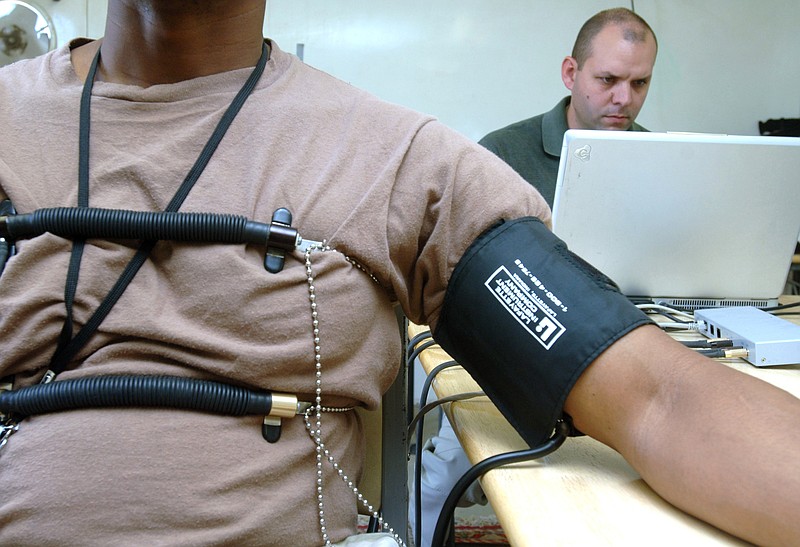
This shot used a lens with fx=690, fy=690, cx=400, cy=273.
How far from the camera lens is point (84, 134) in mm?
738

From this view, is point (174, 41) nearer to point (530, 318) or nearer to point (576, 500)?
point (530, 318)

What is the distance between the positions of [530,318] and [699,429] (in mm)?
188

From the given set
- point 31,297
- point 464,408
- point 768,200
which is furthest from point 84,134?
point 768,200

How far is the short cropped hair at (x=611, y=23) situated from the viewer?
2271 mm

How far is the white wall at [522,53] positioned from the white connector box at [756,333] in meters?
1.83

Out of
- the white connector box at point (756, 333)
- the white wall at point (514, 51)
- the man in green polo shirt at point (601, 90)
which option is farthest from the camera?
Result: the white wall at point (514, 51)

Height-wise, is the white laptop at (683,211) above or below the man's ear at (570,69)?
below

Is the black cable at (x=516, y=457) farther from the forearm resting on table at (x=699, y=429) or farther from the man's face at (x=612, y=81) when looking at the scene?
the man's face at (x=612, y=81)

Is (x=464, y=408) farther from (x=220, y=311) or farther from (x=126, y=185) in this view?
(x=126, y=185)

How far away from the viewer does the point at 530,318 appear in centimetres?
70

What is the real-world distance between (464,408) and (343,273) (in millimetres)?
298

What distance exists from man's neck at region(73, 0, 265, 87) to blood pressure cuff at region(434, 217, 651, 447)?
0.37 metres

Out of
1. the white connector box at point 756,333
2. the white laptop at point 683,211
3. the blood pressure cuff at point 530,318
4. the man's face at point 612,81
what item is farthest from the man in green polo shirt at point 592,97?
the blood pressure cuff at point 530,318

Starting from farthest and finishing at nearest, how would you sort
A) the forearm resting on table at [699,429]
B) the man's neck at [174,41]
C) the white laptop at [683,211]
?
the white laptop at [683,211] → the man's neck at [174,41] → the forearm resting on table at [699,429]
